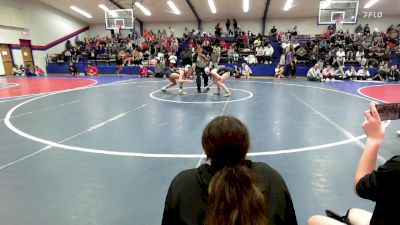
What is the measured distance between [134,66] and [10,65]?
10744mm

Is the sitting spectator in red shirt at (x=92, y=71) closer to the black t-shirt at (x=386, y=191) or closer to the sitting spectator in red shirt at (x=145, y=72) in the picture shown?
the sitting spectator in red shirt at (x=145, y=72)

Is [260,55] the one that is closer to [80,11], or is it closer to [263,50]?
[263,50]

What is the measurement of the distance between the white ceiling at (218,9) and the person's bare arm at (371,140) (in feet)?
76.9

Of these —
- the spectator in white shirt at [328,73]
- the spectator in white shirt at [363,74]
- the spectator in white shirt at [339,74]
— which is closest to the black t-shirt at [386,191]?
the spectator in white shirt at [328,73]

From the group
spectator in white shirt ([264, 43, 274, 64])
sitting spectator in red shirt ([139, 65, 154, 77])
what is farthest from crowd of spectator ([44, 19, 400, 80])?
sitting spectator in red shirt ([139, 65, 154, 77])

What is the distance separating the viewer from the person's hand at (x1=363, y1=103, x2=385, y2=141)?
5.04 ft

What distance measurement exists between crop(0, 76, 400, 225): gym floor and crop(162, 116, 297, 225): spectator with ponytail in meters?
1.47

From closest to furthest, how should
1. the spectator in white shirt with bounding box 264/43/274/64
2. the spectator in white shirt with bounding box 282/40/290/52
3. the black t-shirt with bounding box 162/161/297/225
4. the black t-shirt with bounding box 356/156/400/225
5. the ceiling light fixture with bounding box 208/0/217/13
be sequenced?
the black t-shirt with bounding box 356/156/400/225 → the black t-shirt with bounding box 162/161/297/225 → the spectator in white shirt with bounding box 264/43/274/64 → the spectator in white shirt with bounding box 282/40/290/52 → the ceiling light fixture with bounding box 208/0/217/13

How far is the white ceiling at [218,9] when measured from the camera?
2294 cm

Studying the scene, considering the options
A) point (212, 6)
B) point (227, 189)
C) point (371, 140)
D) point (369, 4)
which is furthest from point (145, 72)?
point (227, 189)

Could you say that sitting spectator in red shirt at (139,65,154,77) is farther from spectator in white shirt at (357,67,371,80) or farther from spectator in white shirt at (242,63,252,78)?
spectator in white shirt at (357,67,371,80)

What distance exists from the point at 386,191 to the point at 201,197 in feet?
2.82

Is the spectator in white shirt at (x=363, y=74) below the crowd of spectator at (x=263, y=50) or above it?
below

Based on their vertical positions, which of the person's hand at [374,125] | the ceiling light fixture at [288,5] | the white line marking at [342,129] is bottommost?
the white line marking at [342,129]
